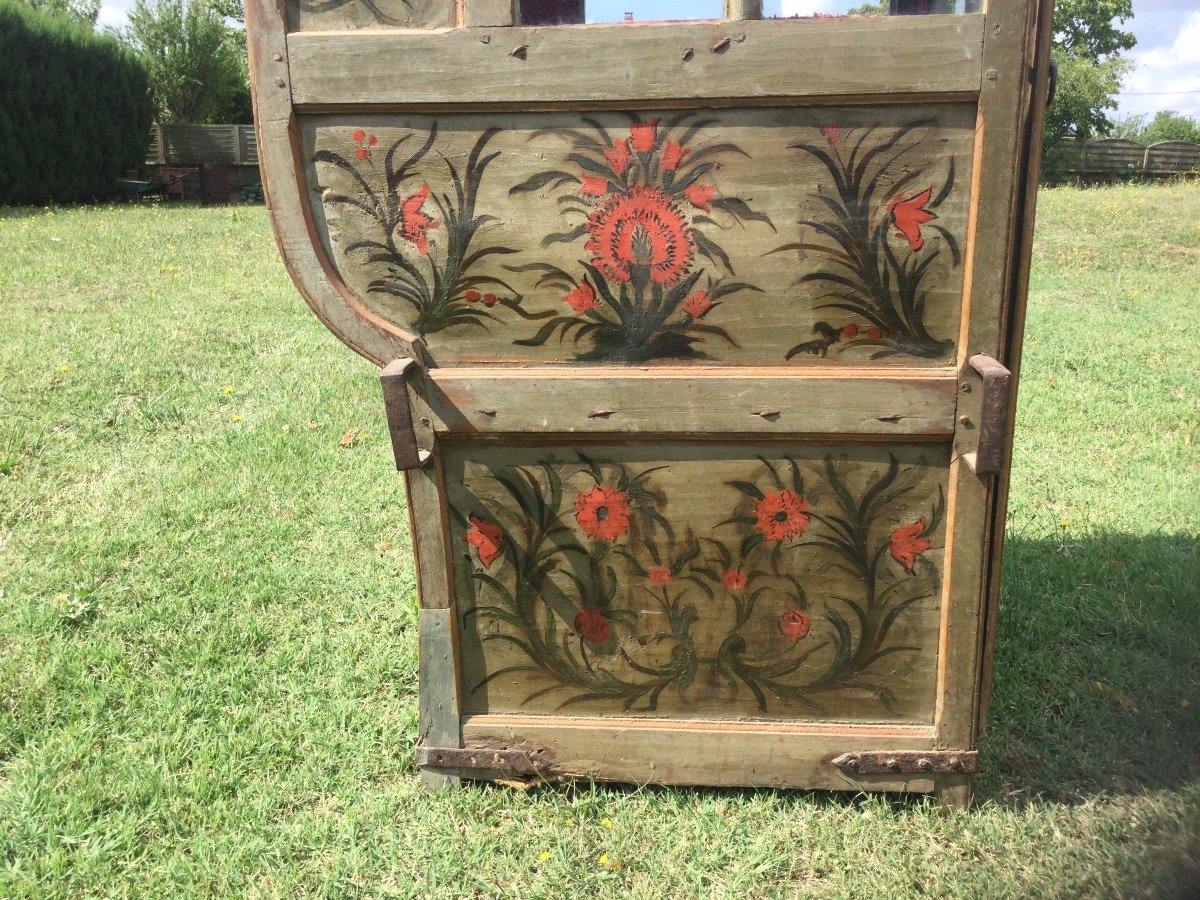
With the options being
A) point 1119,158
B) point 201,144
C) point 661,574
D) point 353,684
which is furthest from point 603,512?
point 201,144

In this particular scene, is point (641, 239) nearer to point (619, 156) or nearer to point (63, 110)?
point (619, 156)

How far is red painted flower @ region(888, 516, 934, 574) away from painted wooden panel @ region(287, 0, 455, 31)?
5.04 feet

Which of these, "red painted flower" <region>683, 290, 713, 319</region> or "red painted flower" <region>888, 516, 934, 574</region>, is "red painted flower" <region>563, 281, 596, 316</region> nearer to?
"red painted flower" <region>683, 290, 713, 319</region>

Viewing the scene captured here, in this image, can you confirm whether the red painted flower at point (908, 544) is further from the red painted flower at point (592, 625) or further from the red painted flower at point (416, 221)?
the red painted flower at point (416, 221)

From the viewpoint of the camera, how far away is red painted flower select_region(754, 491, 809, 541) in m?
2.17

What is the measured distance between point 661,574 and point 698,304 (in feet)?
2.19

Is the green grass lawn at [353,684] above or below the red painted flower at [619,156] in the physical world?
below

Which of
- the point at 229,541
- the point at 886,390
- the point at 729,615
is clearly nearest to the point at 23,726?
the point at 229,541

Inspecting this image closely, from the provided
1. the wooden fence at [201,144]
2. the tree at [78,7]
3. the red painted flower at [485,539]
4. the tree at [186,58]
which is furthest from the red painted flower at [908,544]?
the tree at [78,7]

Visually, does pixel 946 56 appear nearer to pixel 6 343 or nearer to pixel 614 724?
pixel 614 724

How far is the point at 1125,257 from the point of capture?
915cm

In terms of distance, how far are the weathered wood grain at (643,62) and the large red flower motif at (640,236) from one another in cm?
21

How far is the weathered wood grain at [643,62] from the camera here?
185 cm

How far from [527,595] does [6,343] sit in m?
4.78
